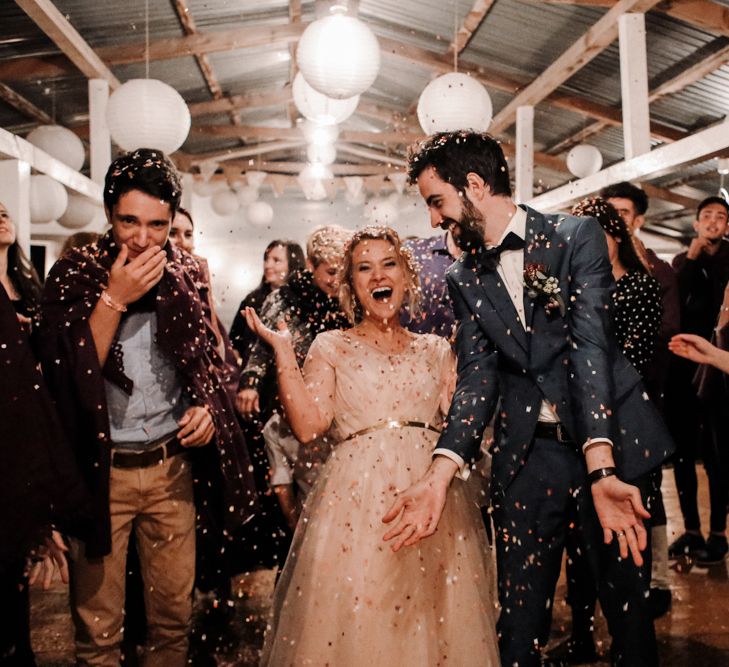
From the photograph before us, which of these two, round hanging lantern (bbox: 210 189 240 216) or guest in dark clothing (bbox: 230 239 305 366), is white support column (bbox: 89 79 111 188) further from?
round hanging lantern (bbox: 210 189 240 216)

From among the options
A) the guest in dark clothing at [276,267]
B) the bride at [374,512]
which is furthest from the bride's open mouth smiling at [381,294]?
the guest in dark clothing at [276,267]

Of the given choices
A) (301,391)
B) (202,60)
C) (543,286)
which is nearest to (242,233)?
(202,60)

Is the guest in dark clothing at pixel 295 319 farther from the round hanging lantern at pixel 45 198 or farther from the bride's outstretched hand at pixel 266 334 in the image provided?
the round hanging lantern at pixel 45 198

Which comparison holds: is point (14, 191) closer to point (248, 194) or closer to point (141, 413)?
point (141, 413)

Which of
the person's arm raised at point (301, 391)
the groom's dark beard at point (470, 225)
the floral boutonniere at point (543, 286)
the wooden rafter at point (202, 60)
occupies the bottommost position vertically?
the person's arm raised at point (301, 391)

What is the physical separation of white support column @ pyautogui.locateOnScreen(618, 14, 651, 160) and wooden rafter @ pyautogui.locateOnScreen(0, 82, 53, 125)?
17.3 ft

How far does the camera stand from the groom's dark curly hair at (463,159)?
213 centimetres

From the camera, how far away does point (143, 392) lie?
2230 millimetres

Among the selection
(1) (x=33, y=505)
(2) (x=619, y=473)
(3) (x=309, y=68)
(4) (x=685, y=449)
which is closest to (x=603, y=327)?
(2) (x=619, y=473)

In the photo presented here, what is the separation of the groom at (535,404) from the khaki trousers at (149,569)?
2.47 ft

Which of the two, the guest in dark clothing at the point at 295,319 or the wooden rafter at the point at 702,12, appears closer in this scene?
the guest in dark clothing at the point at 295,319

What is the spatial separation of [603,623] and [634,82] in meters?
3.68

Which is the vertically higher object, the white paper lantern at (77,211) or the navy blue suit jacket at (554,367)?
the white paper lantern at (77,211)

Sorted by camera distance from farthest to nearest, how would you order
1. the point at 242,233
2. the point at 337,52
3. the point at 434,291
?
the point at 242,233
the point at 337,52
the point at 434,291
